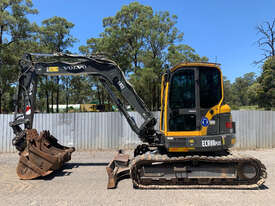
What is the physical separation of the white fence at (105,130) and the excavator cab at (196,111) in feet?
19.7

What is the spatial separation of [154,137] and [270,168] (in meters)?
4.40

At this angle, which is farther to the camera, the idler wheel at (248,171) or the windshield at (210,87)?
the windshield at (210,87)

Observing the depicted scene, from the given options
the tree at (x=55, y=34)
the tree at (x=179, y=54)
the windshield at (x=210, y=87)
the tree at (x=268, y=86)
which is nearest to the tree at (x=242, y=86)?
the tree at (x=268, y=86)

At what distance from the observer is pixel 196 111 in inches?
233

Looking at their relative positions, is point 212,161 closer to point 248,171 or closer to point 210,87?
point 248,171

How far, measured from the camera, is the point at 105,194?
5.36 meters

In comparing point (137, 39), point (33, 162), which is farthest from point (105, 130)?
point (137, 39)

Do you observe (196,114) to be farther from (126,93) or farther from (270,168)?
(270,168)

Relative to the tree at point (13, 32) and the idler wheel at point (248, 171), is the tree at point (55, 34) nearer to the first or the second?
the tree at point (13, 32)

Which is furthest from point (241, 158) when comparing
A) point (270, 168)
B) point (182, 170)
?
point (270, 168)

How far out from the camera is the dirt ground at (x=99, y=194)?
4.90 meters

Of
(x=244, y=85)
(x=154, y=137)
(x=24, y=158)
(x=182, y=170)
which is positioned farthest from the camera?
(x=244, y=85)

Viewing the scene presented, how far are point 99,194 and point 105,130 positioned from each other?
6.66 m

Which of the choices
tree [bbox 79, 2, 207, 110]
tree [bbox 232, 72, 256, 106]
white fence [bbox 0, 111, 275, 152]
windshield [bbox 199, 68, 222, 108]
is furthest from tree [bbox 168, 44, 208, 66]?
tree [bbox 232, 72, 256, 106]
